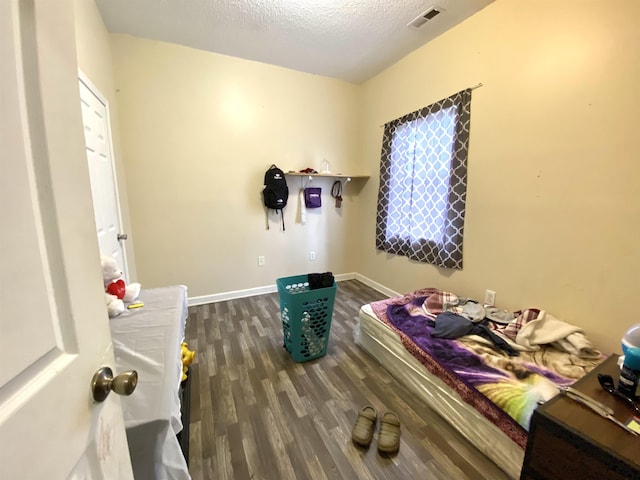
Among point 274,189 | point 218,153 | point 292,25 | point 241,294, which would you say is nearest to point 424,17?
point 292,25

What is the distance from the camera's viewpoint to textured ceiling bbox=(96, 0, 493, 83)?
6.83ft

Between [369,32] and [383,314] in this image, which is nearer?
[383,314]

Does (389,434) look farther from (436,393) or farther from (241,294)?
(241,294)

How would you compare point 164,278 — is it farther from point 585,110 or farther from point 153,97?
point 585,110

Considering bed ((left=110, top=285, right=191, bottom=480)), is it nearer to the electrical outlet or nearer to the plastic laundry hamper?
the plastic laundry hamper

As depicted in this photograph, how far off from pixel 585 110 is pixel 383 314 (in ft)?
5.93

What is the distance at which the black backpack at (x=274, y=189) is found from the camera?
10.2ft

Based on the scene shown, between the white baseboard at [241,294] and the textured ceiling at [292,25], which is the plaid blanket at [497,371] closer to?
the white baseboard at [241,294]

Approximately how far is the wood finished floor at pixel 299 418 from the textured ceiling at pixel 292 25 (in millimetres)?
2685

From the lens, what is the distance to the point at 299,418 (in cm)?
154

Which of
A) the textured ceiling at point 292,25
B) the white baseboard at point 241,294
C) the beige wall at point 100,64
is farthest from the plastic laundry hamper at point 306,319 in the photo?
the textured ceiling at point 292,25

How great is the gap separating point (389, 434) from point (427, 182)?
84.0 inches

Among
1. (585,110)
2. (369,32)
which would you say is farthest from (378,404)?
(369,32)

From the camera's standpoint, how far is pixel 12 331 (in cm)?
34
